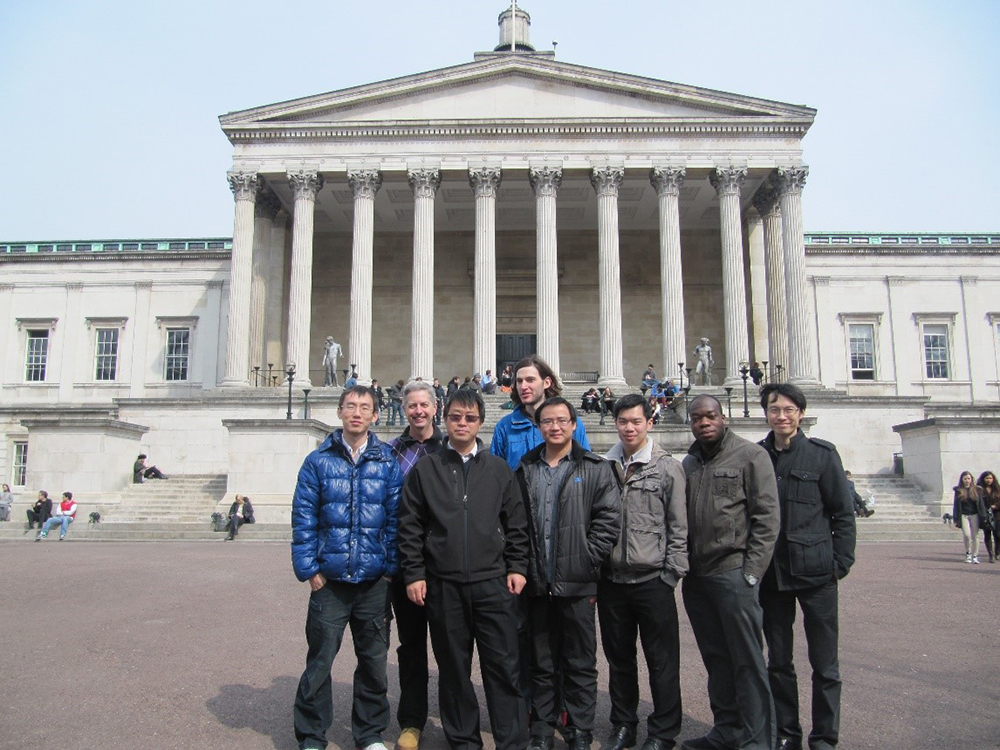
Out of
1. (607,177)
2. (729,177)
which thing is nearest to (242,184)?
(607,177)

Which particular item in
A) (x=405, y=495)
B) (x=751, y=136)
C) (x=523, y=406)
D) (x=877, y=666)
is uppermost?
(x=751, y=136)

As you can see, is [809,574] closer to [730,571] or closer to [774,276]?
[730,571]

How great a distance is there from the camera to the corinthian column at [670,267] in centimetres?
3194

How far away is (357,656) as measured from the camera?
542cm

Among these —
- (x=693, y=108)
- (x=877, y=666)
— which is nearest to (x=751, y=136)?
(x=693, y=108)

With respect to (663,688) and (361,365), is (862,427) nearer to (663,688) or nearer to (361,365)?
(361,365)

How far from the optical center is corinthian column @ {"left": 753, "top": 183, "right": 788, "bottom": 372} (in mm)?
34156

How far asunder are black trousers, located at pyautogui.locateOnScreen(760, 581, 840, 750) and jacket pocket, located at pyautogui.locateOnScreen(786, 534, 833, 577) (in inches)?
5.4

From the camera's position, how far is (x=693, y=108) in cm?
3391

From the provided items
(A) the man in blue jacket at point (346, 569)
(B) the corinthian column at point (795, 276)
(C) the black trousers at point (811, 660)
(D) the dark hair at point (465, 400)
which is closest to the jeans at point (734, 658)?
(C) the black trousers at point (811, 660)

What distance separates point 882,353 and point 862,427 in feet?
41.0

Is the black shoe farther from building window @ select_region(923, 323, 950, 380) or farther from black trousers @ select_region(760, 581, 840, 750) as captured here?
building window @ select_region(923, 323, 950, 380)

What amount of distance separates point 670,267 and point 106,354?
91.5 feet

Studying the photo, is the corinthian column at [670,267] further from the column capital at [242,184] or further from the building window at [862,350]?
the column capital at [242,184]
